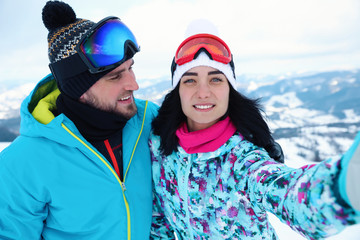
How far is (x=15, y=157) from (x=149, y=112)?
1.14 meters

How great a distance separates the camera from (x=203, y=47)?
159cm

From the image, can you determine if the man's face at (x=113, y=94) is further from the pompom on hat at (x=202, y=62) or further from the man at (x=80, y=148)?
the pompom on hat at (x=202, y=62)

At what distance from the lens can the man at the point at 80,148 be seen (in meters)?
1.43

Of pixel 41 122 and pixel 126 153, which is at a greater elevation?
pixel 41 122

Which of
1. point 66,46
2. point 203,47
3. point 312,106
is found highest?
point 203,47

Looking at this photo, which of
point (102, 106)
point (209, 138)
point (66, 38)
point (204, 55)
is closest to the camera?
point (209, 138)

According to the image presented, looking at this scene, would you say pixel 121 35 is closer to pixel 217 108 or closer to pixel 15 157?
pixel 217 108

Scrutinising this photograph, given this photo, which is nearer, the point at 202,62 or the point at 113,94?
the point at 202,62

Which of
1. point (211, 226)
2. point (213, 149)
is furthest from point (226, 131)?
point (211, 226)

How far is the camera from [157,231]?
6.46 ft

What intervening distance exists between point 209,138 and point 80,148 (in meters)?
0.92

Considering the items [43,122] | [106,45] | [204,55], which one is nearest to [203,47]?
[204,55]

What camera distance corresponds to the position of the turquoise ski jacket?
139 centimetres

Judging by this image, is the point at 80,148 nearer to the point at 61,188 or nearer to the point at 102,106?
the point at 61,188
